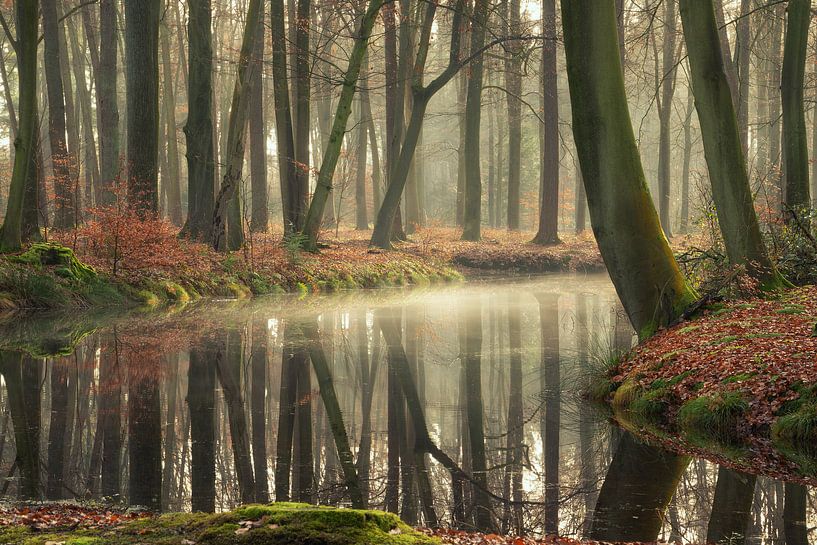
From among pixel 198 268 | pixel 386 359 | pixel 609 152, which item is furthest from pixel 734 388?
pixel 198 268

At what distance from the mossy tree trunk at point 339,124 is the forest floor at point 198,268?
2.89 ft

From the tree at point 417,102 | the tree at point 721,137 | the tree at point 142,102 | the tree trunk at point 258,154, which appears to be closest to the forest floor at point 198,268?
the tree at point 417,102

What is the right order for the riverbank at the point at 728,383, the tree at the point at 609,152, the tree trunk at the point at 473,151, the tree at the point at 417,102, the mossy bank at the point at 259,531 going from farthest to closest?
the tree trunk at the point at 473,151
the tree at the point at 417,102
the tree at the point at 609,152
the riverbank at the point at 728,383
the mossy bank at the point at 259,531

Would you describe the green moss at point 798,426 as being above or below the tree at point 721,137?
below

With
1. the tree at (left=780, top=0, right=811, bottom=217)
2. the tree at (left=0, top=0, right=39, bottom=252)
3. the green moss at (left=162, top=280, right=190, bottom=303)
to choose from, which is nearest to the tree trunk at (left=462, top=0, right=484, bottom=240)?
the green moss at (left=162, top=280, right=190, bottom=303)

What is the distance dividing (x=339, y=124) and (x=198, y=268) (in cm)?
570

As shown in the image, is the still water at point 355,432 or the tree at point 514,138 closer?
the still water at point 355,432

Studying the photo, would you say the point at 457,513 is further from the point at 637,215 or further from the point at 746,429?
the point at 637,215

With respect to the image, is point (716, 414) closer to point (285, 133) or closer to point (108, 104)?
point (285, 133)

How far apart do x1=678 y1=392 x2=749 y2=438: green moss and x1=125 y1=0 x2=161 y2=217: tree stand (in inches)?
541

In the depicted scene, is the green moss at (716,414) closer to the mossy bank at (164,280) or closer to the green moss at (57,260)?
the mossy bank at (164,280)

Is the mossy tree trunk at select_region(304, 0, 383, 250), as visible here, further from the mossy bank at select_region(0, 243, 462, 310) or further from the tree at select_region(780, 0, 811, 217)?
the tree at select_region(780, 0, 811, 217)

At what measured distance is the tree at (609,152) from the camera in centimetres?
973

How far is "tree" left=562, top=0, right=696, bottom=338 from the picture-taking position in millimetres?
9734
